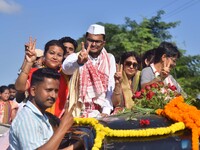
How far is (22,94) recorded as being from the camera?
550cm

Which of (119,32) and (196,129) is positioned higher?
(119,32)

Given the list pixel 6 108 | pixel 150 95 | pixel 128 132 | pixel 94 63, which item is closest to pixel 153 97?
pixel 150 95

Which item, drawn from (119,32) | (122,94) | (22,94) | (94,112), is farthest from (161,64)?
(119,32)

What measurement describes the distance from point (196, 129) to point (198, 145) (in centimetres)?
15

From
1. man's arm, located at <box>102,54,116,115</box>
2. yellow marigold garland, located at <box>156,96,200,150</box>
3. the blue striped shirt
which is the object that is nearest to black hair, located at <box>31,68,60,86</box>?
the blue striped shirt

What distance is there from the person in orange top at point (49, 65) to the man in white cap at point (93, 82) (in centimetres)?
10

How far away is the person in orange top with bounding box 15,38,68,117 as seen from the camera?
5.19m

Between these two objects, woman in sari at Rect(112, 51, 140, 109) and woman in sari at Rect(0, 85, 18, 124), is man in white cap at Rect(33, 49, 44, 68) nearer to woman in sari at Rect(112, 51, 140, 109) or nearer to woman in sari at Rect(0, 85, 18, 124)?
woman in sari at Rect(112, 51, 140, 109)

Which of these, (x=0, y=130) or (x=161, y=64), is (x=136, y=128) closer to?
(x=161, y=64)

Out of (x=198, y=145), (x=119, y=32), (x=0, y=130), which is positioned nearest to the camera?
(x=198, y=145)

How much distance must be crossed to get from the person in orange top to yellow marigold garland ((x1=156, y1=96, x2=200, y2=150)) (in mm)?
1774

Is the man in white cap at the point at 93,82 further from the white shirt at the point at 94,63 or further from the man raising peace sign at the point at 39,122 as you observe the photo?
the man raising peace sign at the point at 39,122

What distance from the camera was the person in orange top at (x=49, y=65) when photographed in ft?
17.0

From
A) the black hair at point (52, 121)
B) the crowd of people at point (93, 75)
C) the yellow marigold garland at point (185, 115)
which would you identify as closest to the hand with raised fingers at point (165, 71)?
the crowd of people at point (93, 75)
